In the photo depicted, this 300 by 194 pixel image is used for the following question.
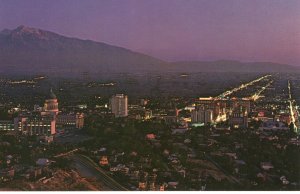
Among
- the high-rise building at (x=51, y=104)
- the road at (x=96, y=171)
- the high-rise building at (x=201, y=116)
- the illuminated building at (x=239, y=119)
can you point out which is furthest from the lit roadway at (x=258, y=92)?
the high-rise building at (x=51, y=104)

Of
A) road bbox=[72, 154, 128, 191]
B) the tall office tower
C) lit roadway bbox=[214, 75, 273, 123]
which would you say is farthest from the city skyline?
road bbox=[72, 154, 128, 191]

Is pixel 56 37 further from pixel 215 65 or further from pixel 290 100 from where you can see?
pixel 290 100

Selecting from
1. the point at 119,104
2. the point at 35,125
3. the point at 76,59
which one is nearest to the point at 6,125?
the point at 35,125

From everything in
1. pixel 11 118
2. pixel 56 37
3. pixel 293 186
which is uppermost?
pixel 56 37

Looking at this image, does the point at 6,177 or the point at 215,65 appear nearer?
the point at 6,177

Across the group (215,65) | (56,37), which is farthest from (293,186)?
(56,37)

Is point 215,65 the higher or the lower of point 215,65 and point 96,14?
the lower
